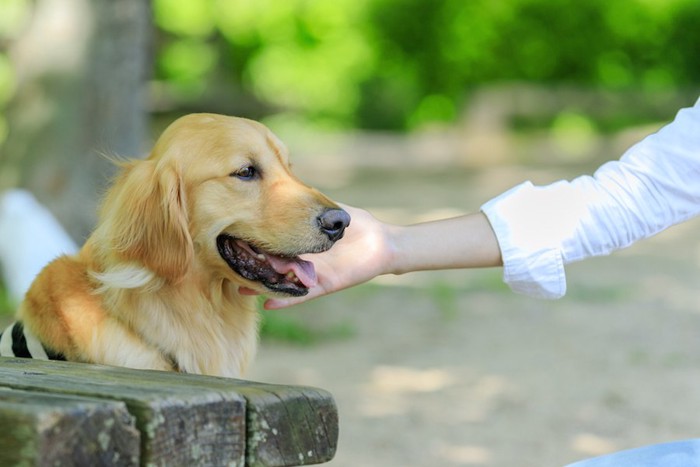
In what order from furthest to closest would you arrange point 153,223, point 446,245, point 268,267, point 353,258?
1. point 268,267
2. point 153,223
3. point 353,258
4. point 446,245

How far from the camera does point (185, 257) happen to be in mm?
3105

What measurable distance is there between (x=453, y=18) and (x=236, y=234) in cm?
2199

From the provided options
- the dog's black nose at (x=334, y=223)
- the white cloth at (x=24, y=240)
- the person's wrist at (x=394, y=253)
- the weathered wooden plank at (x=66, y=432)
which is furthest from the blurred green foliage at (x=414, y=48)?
the weathered wooden plank at (x=66, y=432)

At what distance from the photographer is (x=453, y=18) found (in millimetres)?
24453

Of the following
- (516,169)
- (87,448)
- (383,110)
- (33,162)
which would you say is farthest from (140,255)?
→ (383,110)

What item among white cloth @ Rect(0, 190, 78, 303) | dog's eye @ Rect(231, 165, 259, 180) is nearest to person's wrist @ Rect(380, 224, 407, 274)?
dog's eye @ Rect(231, 165, 259, 180)

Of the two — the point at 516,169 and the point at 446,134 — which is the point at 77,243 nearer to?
the point at 516,169

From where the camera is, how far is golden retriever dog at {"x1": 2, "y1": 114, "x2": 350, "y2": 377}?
3.06m

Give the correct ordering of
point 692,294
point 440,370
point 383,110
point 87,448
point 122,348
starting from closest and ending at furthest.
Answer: point 87,448
point 122,348
point 440,370
point 692,294
point 383,110

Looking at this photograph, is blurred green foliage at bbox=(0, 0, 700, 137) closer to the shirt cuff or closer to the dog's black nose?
the dog's black nose

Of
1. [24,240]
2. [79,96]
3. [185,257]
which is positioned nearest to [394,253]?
[185,257]

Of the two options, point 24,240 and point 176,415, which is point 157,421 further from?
point 24,240

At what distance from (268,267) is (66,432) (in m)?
1.61

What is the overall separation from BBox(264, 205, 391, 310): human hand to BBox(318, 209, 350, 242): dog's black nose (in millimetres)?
19
